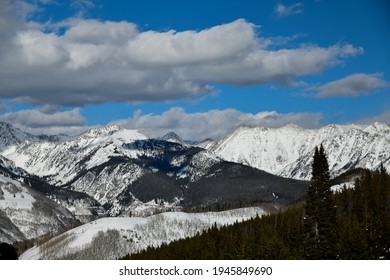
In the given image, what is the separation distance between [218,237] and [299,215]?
23.6 meters

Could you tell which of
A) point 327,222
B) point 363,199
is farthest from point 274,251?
point 363,199

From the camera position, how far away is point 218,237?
406 ft

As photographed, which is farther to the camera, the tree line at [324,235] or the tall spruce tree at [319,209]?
the tall spruce tree at [319,209]

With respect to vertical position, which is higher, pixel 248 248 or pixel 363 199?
pixel 363 199

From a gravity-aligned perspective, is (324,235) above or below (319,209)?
below

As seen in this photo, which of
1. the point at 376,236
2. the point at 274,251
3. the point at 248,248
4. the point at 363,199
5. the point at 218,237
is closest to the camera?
the point at 376,236

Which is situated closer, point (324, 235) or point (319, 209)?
point (324, 235)

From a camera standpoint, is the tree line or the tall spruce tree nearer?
the tree line
